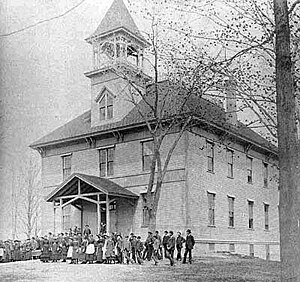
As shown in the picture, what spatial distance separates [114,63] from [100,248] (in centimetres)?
440

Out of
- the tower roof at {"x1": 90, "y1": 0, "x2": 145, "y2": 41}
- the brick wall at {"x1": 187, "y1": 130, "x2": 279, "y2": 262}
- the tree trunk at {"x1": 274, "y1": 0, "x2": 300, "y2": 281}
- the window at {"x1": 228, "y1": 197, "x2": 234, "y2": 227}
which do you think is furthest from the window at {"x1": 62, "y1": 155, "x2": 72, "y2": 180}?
the tree trunk at {"x1": 274, "y1": 0, "x2": 300, "y2": 281}

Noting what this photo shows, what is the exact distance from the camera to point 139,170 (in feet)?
43.8

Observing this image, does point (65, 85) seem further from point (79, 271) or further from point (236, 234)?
point (236, 234)

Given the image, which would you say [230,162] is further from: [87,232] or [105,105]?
[87,232]

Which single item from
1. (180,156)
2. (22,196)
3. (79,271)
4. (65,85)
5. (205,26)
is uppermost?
(205,26)

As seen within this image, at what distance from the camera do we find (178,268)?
919 cm

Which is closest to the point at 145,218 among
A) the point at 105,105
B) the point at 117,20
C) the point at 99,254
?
the point at 99,254

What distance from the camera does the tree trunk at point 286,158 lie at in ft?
21.6

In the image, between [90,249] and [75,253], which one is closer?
[90,249]

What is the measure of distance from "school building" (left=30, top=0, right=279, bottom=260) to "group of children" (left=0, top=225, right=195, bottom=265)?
0.67 m

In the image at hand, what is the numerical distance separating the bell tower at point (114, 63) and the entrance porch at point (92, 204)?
1.65m

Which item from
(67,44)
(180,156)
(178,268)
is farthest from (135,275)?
(180,156)

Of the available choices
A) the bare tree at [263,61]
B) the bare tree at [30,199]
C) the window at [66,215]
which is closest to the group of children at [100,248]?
the bare tree at [30,199]

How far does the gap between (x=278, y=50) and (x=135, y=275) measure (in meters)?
3.92
